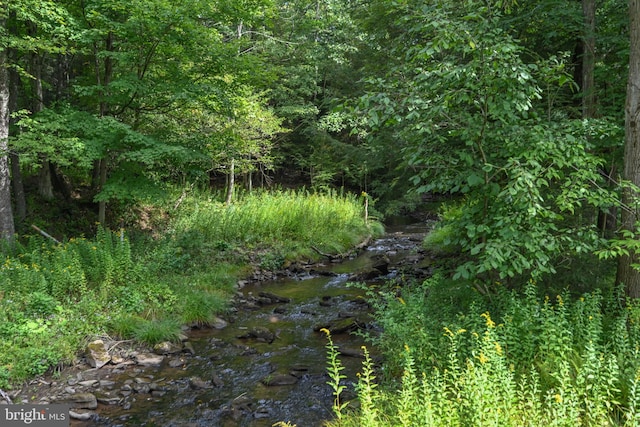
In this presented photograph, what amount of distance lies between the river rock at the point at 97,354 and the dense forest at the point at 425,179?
37 cm

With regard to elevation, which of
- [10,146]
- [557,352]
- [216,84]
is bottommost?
[557,352]

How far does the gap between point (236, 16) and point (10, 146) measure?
218 inches

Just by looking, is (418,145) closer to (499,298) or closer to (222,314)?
(499,298)

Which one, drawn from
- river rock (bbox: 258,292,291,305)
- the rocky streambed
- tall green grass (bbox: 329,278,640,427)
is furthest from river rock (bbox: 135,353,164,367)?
tall green grass (bbox: 329,278,640,427)

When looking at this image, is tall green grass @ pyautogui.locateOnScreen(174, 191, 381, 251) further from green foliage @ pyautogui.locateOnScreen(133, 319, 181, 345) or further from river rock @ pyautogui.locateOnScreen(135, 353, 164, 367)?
river rock @ pyautogui.locateOnScreen(135, 353, 164, 367)

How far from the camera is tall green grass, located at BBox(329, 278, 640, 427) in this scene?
3027 millimetres

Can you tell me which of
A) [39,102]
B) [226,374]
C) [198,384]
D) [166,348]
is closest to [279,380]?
[226,374]

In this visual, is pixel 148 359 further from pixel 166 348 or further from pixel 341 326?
pixel 341 326

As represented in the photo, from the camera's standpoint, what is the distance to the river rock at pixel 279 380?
19.0 feet

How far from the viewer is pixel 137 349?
6.70 m

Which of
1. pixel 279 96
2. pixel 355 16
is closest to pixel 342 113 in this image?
pixel 355 16

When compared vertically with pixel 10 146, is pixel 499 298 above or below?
below

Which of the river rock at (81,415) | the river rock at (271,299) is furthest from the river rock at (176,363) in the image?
the river rock at (271,299)

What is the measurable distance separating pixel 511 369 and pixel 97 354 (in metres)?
5.70
